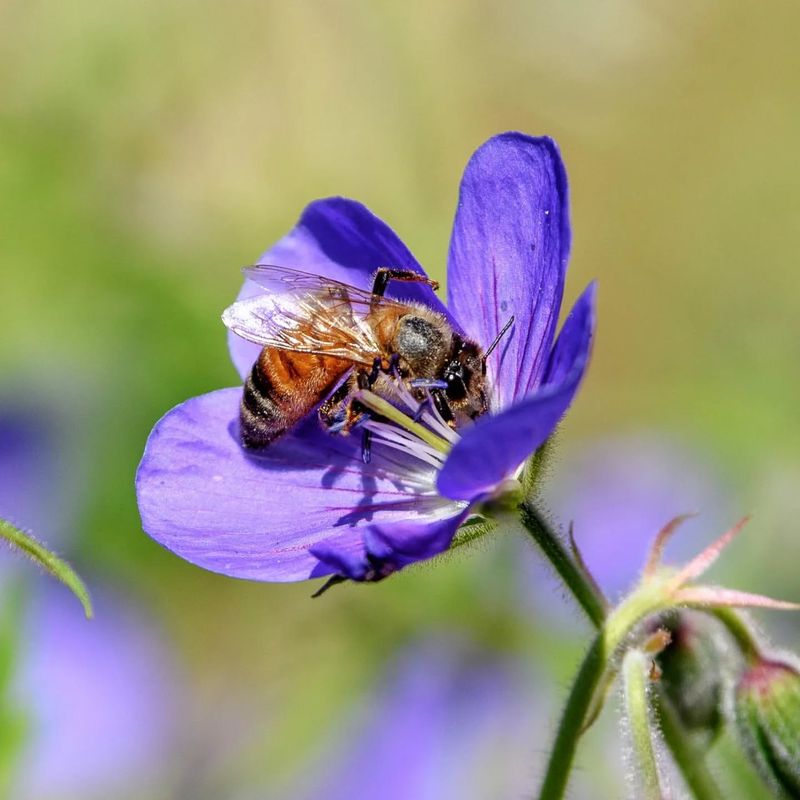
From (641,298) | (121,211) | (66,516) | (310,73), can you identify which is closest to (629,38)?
(641,298)

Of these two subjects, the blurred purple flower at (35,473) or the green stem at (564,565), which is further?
the blurred purple flower at (35,473)

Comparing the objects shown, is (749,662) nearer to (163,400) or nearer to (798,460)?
(798,460)

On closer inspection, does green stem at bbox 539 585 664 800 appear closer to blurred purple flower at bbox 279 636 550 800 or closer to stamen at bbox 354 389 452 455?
stamen at bbox 354 389 452 455

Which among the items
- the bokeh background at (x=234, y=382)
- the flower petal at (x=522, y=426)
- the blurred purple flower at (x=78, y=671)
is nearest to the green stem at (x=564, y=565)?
the flower petal at (x=522, y=426)

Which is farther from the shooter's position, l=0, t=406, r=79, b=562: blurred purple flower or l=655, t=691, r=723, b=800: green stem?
l=0, t=406, r=79, b=562: blurred purple flower

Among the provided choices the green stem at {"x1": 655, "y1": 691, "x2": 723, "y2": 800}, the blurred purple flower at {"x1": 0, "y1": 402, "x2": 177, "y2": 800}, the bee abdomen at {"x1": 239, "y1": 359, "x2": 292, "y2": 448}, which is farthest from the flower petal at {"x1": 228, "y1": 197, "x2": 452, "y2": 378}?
the blurred purple flower at {"x1": 0, "y1": 402, "x2": 177, "y2": 800}

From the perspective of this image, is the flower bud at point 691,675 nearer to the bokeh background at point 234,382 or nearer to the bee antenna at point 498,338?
the bokeh background at point 234,382
